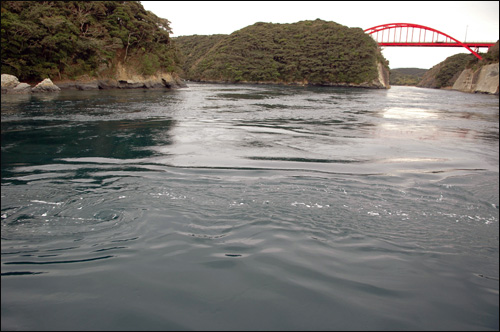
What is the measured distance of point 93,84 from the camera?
29625mm

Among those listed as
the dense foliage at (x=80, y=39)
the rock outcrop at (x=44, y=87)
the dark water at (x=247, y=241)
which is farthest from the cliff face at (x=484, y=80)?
the rock outcrop at (x=44, y=87)

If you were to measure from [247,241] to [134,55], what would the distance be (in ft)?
132

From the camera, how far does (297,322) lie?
82.7 inches

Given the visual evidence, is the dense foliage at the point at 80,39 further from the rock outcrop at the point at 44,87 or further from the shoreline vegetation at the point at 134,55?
the rock outcrop at the point at 44,87

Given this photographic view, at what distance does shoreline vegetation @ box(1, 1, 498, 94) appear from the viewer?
26469mm

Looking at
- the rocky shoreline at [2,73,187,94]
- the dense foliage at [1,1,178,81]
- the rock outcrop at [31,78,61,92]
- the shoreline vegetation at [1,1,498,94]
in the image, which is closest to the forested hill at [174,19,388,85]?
the shoreline vegetation at [1,1,498,94]

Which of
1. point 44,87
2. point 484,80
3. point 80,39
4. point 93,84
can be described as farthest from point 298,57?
point 44,87

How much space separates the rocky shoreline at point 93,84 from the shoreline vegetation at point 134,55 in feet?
0.23

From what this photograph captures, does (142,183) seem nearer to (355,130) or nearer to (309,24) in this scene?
(355,130)

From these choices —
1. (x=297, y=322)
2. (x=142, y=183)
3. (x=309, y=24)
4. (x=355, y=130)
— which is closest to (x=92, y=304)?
(x=297, y=322)

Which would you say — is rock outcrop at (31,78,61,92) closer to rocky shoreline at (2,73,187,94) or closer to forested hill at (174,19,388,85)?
rocky shoreline at (2,73,187,94)

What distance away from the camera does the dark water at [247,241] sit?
2.19m

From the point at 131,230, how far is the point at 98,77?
112 feet

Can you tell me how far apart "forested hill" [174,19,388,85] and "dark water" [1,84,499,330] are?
72434mm
